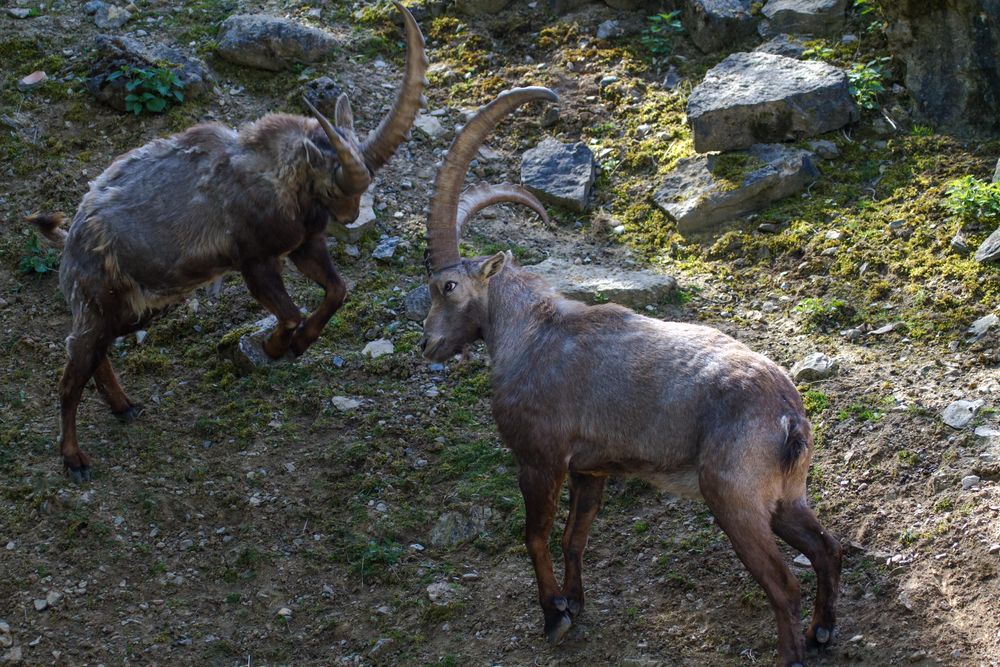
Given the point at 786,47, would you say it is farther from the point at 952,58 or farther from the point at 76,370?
the point at 76,370

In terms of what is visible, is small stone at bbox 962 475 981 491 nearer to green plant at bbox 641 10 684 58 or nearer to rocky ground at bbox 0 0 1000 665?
rocky ground at bbox 0 0 1000 665

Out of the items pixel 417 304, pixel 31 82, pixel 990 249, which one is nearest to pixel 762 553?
pixel 990 249

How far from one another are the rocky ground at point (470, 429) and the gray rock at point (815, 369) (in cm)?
3

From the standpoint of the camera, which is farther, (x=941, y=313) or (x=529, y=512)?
(x=941, y=313)

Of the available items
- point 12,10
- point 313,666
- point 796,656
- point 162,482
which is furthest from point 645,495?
point 12,10

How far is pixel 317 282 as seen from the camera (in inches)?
333

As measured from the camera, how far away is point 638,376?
636 cm

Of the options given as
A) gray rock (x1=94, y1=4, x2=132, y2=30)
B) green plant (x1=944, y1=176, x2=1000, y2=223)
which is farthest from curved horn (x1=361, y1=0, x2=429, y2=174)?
gray rock (x1=94, y1=4, x2=132, y2=30)

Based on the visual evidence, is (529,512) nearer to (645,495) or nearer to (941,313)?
(645,495)

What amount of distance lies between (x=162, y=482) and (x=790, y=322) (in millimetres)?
4983

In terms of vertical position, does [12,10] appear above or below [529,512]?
above

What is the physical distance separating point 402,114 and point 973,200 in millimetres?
4405

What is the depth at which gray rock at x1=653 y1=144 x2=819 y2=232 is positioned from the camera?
966 centimetres

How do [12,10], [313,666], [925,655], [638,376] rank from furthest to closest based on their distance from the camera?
[12,10] → [313,666] → [638,376] → [925,655]
